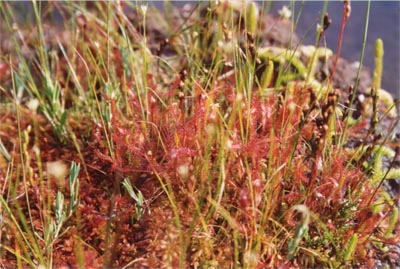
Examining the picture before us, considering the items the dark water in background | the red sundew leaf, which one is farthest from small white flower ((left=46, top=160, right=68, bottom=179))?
the dark water in background

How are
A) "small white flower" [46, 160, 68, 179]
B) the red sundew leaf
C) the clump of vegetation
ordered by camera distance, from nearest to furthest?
the clump of vegetation < "small white flower" [46, 160, 68, 179] < the red sundew leaf

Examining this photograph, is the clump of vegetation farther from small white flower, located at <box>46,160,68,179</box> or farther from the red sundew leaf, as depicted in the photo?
the red sundew leaf

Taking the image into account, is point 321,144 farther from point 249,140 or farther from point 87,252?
point 87,252

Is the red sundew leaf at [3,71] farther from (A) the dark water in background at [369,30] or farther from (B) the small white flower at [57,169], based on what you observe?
(B) the small white flower at [57,169]

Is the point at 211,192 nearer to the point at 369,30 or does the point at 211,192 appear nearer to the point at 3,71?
the point at 3,71

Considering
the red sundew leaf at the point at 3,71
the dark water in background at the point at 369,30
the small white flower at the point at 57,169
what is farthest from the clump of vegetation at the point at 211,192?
the dark water in background at the point at 369,30

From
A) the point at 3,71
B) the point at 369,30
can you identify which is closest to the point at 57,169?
the point at 3,71

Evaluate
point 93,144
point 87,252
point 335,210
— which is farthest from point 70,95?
point 335,210

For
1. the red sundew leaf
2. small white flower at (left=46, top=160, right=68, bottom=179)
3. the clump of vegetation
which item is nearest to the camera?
the clump of vegetation
